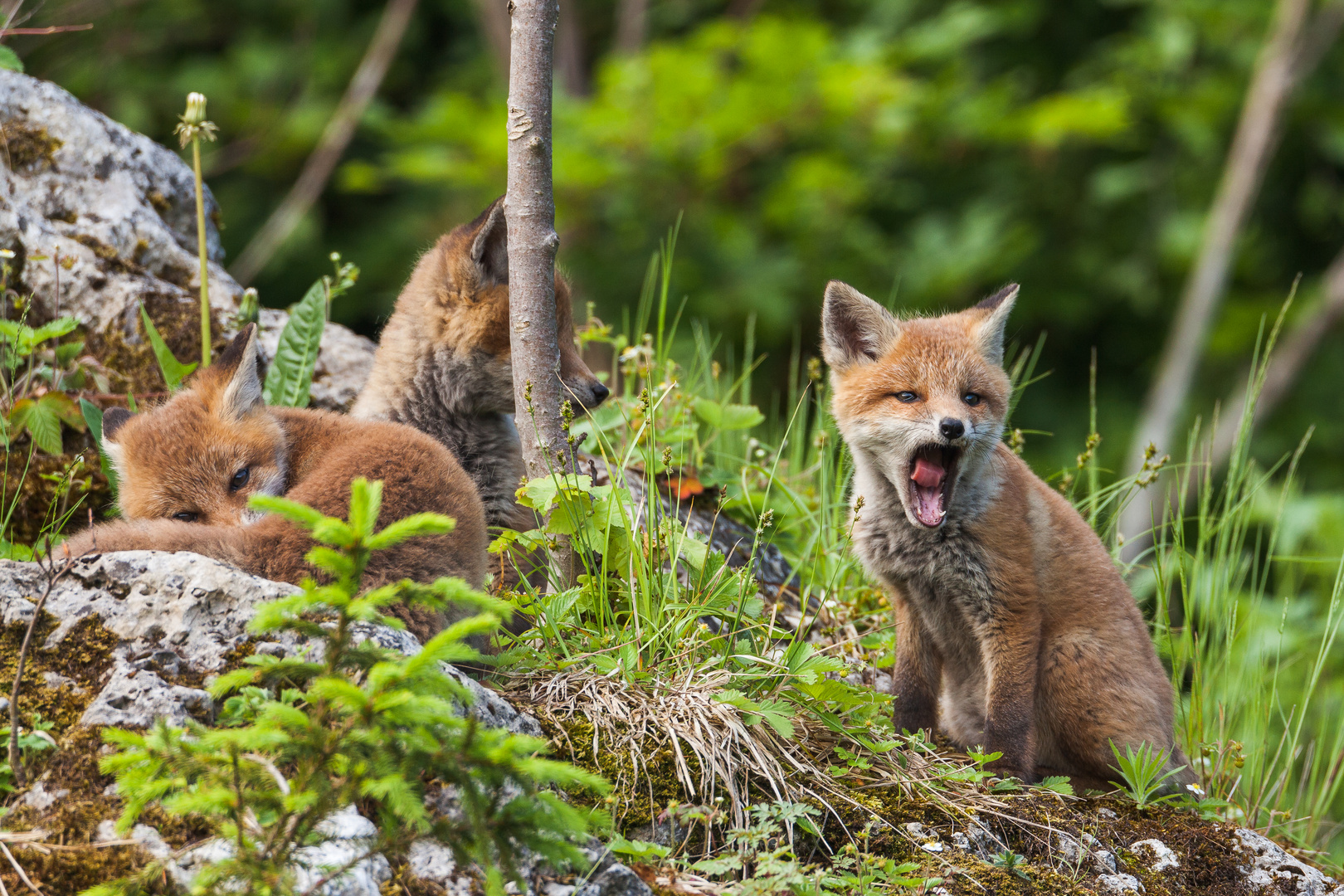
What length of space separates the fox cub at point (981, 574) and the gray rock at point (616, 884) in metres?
1.68

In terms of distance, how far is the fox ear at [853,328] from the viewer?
13.8ft

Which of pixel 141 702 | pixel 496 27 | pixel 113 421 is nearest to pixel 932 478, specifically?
pixel 141 702

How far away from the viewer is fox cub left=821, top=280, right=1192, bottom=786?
388 centimetres

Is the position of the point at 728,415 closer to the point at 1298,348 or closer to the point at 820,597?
the point at 820,597

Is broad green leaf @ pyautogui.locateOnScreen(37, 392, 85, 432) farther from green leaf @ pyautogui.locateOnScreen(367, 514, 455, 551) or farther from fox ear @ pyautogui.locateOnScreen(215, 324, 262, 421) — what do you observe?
green leaf @ pyautogui.locateOnScreen(367, 514, 455, 551)

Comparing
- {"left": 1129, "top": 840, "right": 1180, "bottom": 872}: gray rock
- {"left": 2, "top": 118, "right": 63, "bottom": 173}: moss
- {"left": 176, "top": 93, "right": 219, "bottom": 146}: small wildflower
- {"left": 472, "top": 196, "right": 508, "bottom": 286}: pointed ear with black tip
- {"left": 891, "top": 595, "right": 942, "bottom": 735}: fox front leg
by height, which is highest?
{"left": 176, "top": 93, "right": 219, "bottom": 146}: small wildflower

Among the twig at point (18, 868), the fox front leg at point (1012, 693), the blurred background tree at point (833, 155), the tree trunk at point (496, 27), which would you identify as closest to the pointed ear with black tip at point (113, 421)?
the twig at point (18, 868)

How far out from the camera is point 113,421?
147 inches

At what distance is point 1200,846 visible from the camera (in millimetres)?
3500

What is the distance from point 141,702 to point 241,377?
1.40 meters

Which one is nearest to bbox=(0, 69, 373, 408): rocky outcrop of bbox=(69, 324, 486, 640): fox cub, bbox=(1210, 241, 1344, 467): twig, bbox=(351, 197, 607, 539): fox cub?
bbox=(351, 197, 607, 539): fox cub

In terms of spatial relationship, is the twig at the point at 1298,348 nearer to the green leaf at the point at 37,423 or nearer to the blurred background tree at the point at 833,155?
the blurred background tree at the point at 833,155

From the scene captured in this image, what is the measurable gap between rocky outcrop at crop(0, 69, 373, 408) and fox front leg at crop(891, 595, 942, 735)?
2894 millimetres

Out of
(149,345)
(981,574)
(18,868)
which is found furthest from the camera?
(149,345)
